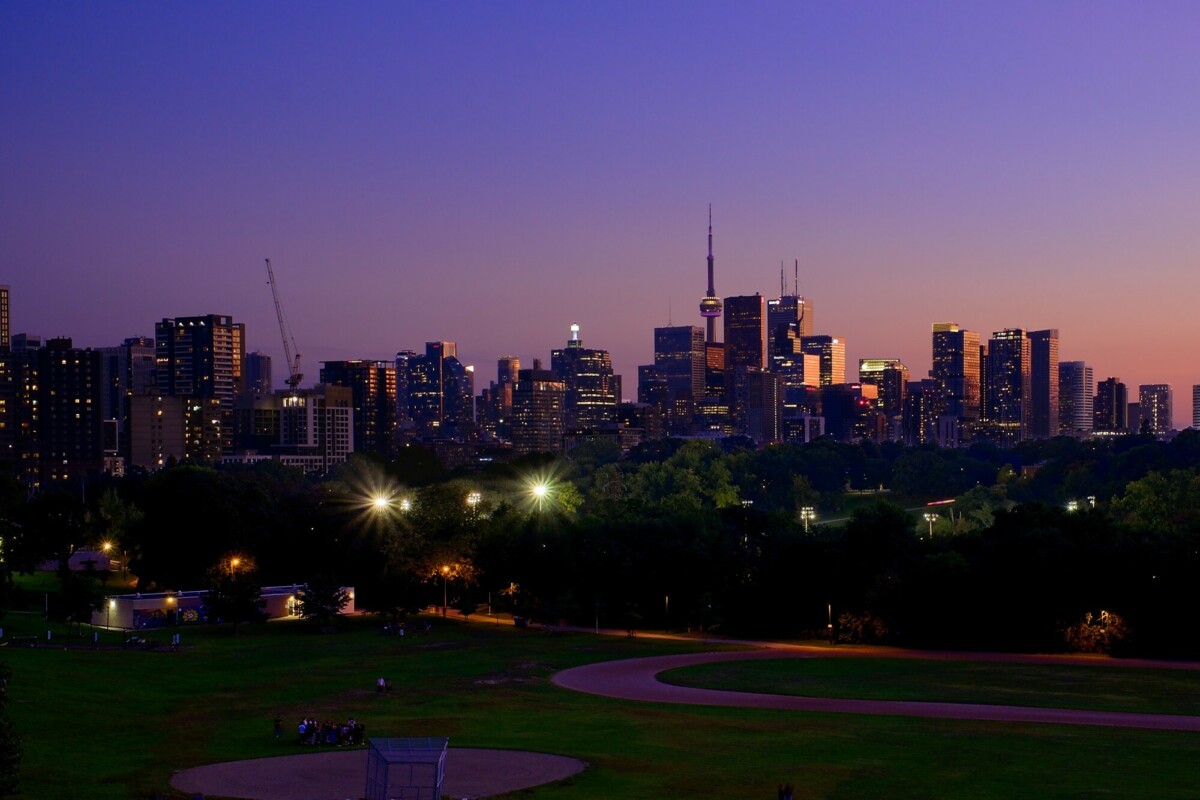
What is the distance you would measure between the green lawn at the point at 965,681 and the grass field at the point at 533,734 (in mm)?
4314

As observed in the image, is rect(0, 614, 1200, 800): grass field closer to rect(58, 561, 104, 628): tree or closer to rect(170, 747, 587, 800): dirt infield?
rect(170, 747, 587, 800): dirt infield

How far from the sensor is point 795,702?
6838 centimetres

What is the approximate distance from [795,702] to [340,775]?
28341mm

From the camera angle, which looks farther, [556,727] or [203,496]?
[203,496]

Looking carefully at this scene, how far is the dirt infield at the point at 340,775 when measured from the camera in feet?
146

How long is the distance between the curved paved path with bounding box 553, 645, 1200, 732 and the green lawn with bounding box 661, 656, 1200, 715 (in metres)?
1.68

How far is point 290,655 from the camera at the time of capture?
87.0 metres

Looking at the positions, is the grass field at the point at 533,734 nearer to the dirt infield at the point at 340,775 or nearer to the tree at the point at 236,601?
the dirt infield at the point at 340,775

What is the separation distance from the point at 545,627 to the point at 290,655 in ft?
78.7

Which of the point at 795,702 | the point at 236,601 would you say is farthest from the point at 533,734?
the point at 236,601

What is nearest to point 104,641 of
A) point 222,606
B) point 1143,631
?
point 222,606

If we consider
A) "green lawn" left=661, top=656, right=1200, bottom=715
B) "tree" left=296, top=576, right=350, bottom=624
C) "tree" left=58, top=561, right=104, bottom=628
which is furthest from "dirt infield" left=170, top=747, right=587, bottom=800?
"tree" left=296, top=576, right=350, bottom=624

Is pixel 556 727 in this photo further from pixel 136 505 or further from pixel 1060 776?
pixel 136 505

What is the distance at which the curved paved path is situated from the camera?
204ft
